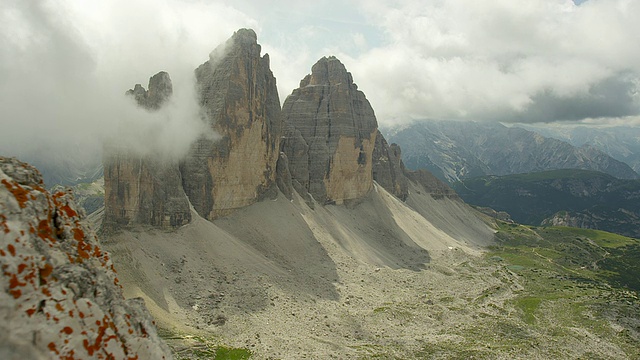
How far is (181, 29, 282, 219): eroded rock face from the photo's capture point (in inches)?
2645

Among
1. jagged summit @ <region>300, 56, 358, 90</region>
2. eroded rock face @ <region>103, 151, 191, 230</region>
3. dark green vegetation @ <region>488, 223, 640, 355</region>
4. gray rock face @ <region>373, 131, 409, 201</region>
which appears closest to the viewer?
eroded rock face @ <region>103, 151, 191, 230</region>

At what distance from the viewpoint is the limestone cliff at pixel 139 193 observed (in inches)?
2274

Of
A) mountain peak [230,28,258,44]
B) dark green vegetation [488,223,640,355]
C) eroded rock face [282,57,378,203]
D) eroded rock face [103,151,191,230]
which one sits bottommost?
dark green vegetation [488,223,640,355]

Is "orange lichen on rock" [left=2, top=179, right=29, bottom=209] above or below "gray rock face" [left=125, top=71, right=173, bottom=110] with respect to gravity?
below

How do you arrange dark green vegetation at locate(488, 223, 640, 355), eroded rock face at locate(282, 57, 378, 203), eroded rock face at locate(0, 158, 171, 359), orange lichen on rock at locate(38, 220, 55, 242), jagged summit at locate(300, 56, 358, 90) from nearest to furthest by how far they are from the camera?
eroded rock face at locate(0, 158, 171, 359) < orange lichen on rock at locate(38, 220, 55, 242) < dark green vegetation at locate(488, 223, 640, 355) < eroded rock face at locate(282, 57, 378, 203) < jagged summit at locate(300, 56, 358, 90)

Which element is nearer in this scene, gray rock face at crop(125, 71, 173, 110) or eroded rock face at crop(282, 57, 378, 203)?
gray rock face at crop(125, 71, 173, 110)

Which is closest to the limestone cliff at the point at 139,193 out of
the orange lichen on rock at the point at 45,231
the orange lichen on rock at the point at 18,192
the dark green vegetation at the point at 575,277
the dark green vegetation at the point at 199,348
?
the dark green vegetation at the point at 199,348

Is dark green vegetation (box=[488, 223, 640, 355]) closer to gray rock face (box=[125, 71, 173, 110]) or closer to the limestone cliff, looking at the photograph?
the limestone cliff

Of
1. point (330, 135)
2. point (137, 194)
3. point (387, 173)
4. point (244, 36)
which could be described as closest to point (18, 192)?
point (137, 194)

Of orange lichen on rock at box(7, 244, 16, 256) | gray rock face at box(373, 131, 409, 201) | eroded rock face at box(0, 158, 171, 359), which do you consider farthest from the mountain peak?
orange lichen on rock at box(7, 244, 16, 256)

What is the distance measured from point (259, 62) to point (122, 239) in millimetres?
39346

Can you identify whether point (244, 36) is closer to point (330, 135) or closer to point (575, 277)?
point (330, 135)

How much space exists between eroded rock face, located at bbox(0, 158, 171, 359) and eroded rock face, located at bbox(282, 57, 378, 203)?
272 ft

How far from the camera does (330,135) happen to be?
102750 millimetres
